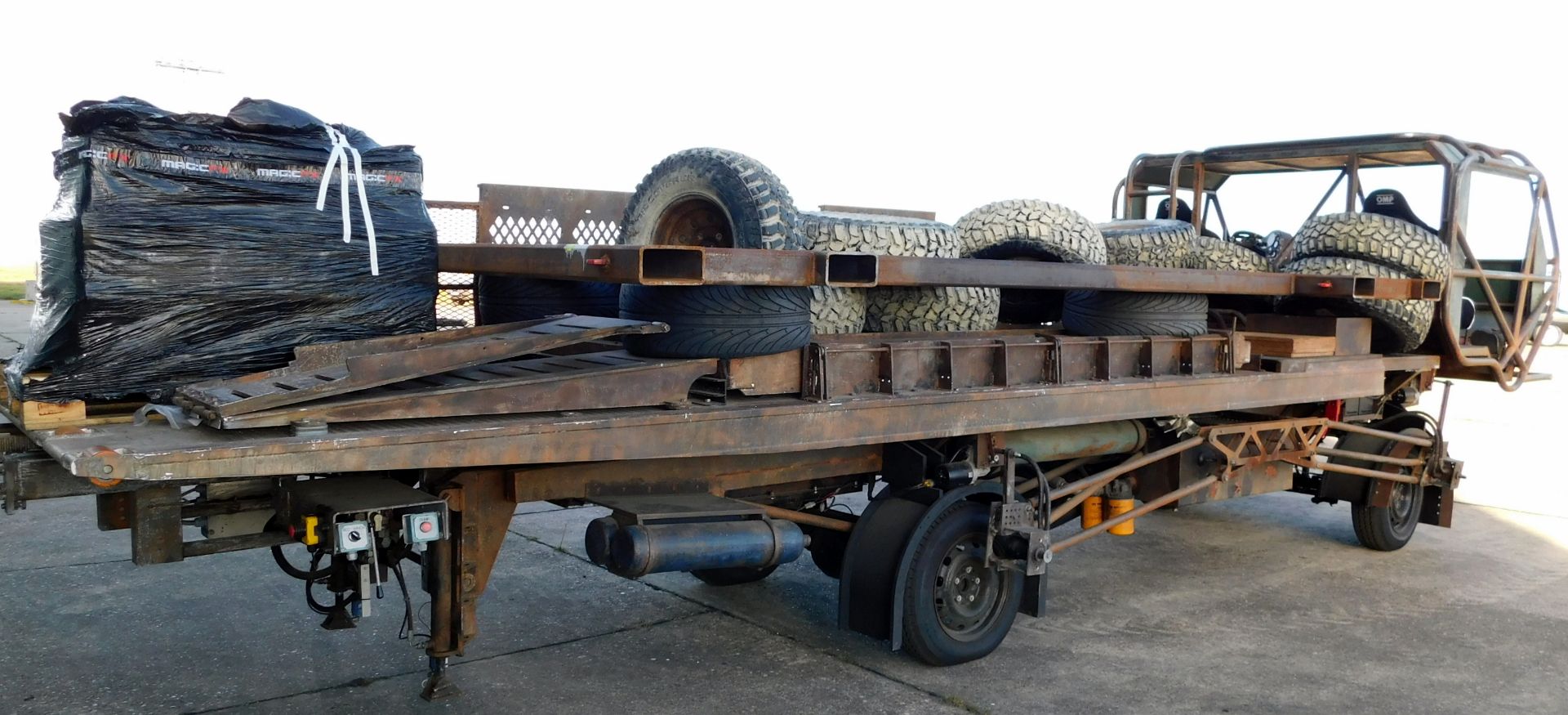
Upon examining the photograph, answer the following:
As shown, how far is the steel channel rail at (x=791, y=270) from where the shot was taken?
3.74 metres

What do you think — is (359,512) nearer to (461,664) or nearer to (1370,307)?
(461,664)

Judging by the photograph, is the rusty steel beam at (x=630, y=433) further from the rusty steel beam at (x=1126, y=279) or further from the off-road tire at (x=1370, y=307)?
the off-road tire at (x=1370, y=307)

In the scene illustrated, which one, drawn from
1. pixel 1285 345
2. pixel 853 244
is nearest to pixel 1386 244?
pixel 1285 345

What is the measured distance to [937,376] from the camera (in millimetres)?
4848

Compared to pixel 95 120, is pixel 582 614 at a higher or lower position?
lower

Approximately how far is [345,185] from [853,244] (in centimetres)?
205

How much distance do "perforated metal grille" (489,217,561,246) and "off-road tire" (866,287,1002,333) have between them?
1.63 metres

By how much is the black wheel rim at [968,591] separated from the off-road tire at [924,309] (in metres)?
1.05

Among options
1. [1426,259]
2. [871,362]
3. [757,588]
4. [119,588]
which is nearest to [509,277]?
[871,362]

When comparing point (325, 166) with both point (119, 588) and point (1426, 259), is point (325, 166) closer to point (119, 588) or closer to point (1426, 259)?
point (119, 588)

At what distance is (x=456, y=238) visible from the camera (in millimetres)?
5719

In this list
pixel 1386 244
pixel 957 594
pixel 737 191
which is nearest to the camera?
pixel 737 191

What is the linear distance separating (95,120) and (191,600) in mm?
2997

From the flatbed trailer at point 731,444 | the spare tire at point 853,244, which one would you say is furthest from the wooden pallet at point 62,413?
the spare tire at point 853,244
